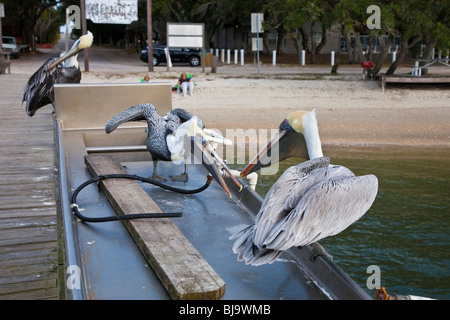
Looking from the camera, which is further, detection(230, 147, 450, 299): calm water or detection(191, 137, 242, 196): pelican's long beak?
detection(230, 147, 450, 299): calm water

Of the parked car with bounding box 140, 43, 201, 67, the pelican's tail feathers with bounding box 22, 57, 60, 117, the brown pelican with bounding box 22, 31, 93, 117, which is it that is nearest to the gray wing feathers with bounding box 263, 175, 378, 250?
the brown pelican with bounding box 22, 31, 93, 117

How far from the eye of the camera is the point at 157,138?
18.3ft

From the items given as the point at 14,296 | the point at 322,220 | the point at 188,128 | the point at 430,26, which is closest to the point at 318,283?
the point at 322,220

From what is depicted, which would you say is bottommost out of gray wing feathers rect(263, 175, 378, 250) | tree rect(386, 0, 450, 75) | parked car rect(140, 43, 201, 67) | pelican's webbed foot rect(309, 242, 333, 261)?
pelican's webbed foot rect(309, 242, 333, 261)

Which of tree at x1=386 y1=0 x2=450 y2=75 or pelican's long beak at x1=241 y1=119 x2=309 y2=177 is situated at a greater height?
tree at x1=386 y1=0 x2=450 y2=75

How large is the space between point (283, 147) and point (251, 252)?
1653 millimetres

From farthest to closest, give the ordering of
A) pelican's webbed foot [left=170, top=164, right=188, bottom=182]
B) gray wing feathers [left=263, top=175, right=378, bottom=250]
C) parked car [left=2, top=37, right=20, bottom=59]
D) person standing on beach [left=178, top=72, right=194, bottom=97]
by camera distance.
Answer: parked car [left=2, top=37, right=20, bottom=59]
person standing on beach [left=178, top=72, right=194, bottom=97]
pelican's webbed foot [left=170, top=164, right=188, bottom=182]
gray wing feathers [left=263, top=175, right=378, bottom=250]

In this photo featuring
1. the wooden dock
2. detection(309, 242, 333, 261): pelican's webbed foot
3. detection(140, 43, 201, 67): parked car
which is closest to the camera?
detection(309, 242, 333, 261): pelican's webbed foot

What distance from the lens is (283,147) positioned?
16.5ft

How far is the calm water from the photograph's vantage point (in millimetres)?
6488

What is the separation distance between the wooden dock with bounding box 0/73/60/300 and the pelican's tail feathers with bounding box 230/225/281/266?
205cm

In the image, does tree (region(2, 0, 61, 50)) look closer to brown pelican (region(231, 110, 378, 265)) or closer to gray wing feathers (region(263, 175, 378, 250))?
brown pelican (region(231, 110, 378, 265))
